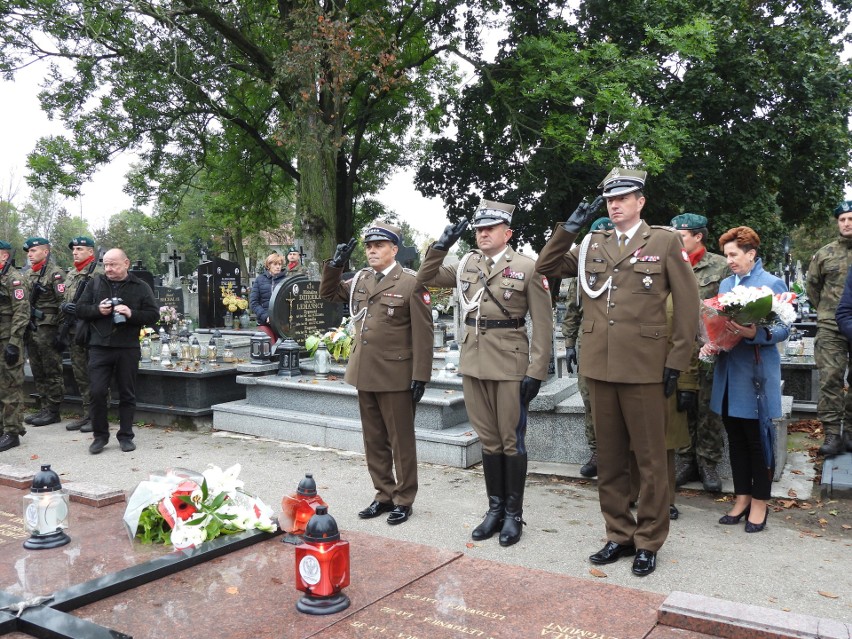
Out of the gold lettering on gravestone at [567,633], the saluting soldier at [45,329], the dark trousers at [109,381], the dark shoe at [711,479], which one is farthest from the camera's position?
the saluting soldier at [45,329]

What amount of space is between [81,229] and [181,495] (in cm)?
8477

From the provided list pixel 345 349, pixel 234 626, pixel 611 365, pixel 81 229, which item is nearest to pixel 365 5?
pixel 345 349

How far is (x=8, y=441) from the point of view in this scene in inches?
312

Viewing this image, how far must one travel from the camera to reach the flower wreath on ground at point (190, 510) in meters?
4.14

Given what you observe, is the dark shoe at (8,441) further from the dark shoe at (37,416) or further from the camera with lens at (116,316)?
the camera with lens at (116,316)

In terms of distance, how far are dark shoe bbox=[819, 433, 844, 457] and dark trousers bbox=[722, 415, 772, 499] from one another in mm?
2038

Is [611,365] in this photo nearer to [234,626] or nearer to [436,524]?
[436,524]

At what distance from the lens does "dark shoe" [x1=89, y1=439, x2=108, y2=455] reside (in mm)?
7633

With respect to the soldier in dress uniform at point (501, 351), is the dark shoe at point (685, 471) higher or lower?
lower

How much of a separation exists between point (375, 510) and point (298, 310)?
214 inches

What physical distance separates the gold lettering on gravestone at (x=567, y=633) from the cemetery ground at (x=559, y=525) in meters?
0.33

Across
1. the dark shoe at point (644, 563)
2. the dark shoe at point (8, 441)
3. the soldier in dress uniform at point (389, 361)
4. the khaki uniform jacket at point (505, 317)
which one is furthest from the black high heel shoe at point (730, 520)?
the dark shoe at point (8, 441)

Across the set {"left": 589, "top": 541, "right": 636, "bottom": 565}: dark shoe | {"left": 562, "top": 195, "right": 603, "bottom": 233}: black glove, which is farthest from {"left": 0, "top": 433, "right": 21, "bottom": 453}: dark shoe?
{"left": 562, "top": 195, "right": 603, "bottom": 233}: black glove

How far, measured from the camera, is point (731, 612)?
10.0ft
